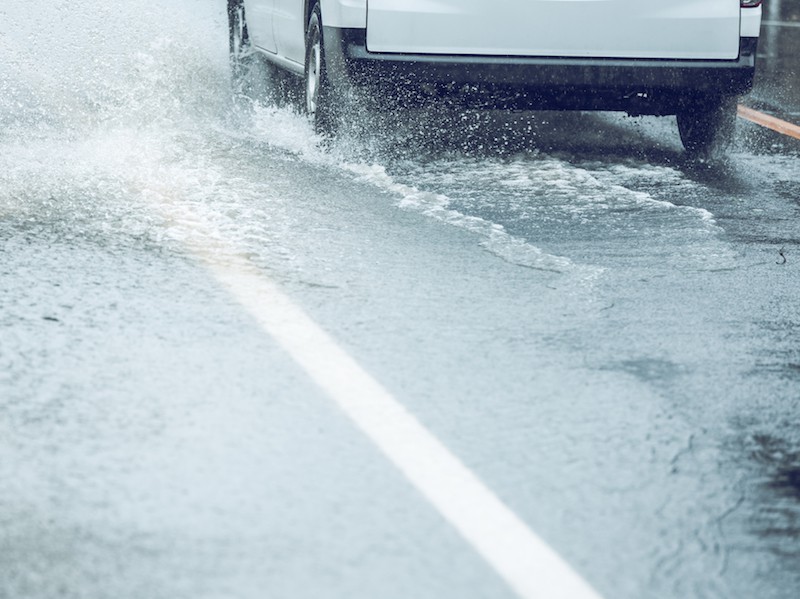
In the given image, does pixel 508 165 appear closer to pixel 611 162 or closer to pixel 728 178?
pixel 611 162

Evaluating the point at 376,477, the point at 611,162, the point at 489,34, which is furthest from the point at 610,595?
the point at 611,162

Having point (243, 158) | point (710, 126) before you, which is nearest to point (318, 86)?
point (243, 158)

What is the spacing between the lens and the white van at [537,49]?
292 inches

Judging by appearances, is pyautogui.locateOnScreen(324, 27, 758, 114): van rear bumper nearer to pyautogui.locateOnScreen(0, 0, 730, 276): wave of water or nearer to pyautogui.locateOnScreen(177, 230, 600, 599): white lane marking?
pyautogui.locateOnScreen(0, 0, 730, 276): wave of water

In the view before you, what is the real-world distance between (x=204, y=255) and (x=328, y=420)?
6.21 ft

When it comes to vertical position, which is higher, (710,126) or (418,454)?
(418,454)

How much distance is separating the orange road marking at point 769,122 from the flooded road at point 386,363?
1.25 m

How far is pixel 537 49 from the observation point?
24.6ft

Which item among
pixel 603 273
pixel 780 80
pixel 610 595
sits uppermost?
pixel 610 595

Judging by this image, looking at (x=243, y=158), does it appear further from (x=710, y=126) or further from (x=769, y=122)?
(x=769, y=122)

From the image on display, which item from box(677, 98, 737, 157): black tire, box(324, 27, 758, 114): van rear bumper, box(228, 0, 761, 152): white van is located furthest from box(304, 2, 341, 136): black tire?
box(677, 98, 737, 157): black tire

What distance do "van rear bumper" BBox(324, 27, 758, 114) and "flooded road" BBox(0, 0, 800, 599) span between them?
0.38m

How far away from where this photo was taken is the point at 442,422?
3.77 m

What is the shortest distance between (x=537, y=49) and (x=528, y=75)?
0.13 m
